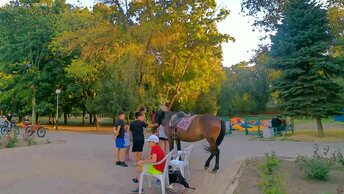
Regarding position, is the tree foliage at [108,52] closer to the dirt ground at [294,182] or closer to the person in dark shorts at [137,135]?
the person in dark shorts at [137,135]

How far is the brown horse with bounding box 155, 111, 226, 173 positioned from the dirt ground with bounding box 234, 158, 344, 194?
3.38 ft

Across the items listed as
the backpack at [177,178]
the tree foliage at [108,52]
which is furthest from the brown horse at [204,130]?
the tree foliage at [108,52]

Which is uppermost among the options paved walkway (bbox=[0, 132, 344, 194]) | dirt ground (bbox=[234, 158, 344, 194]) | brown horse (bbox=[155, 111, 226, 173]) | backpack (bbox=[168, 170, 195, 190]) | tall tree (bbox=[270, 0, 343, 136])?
tall tree (bbox=[270, 0, 343, 136])

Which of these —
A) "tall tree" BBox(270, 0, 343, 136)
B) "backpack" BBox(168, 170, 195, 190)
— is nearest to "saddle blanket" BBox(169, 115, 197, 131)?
"backpack" BBox(168, 170, 195, 190)

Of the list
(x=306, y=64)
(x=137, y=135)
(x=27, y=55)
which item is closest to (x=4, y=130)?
(x=27, y=55)

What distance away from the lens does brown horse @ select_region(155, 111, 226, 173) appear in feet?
32.8

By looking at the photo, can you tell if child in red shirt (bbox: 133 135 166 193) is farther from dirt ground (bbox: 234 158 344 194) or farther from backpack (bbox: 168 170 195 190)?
dirt ground (bbox: 234 158 344 194)

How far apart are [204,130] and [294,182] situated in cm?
320

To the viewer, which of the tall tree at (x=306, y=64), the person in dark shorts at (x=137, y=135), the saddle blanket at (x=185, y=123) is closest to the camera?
the person in dark shorts at (x=137, y=135)

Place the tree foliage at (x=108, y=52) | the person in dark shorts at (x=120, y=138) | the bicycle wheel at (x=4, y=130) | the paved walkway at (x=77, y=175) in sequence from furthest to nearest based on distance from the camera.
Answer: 1. the tree foliage at (x=108, y=52)
2. the bicycle wheel at (x=4, y=130)
3. the person in dark shorts at (x=120, y=138)
4. the paved walkway at (x=77, y=175)

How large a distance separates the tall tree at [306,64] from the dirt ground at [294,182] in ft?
37.9

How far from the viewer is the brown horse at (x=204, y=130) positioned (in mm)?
9998

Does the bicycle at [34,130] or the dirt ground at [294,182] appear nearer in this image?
the dirt ground at [294,182]

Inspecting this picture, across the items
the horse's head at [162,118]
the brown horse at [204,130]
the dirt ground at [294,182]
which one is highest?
the horse's head at [162,118]
